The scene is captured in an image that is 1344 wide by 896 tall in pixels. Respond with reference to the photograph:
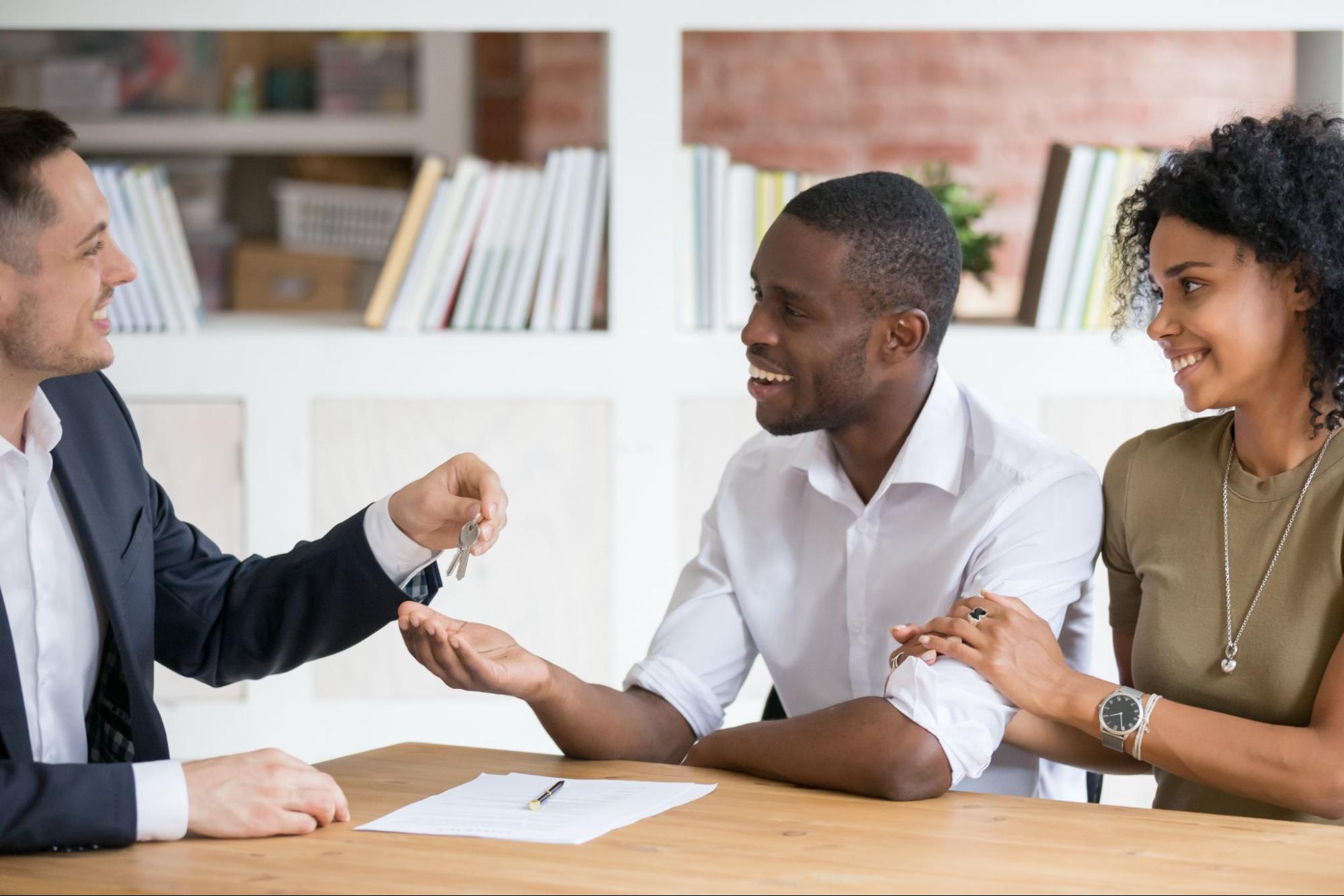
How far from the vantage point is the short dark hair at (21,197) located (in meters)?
1.52

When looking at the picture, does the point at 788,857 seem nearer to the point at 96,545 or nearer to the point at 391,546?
the point at 391,546

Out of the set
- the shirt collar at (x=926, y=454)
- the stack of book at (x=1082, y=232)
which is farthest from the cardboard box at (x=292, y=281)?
the shirt collar at (x=926, y=454)

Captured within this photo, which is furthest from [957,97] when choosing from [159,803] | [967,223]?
[159,803]

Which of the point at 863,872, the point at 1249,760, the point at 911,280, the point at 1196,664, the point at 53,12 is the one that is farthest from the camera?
the point at 53,12

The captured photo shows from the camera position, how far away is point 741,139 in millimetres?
4457

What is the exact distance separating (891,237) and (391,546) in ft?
2.23

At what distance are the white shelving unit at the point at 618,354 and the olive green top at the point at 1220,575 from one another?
1.00 meters

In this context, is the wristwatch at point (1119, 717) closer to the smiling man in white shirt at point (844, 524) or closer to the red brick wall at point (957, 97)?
the smiling man in white shirt at point (844, 524)

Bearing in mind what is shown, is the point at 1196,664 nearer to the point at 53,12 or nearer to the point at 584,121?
the point at 53,12

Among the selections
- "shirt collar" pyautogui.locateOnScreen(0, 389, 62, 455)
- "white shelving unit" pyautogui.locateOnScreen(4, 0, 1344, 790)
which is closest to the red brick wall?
"white shelving unit" pyautogui.locateOnScreen(4, 0, 1344, 790)

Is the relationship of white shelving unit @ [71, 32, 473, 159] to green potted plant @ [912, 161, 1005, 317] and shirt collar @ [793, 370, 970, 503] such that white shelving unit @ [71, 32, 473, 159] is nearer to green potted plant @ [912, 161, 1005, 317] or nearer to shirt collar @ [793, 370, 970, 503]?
green potted plant @ [912, 161, 1005, 317]

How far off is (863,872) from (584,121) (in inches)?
137

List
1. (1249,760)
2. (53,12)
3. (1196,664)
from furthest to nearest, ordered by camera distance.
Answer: (53,12)
(1196,664)
(1249,760)

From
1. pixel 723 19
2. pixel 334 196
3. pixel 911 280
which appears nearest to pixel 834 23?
pixel 723 19
